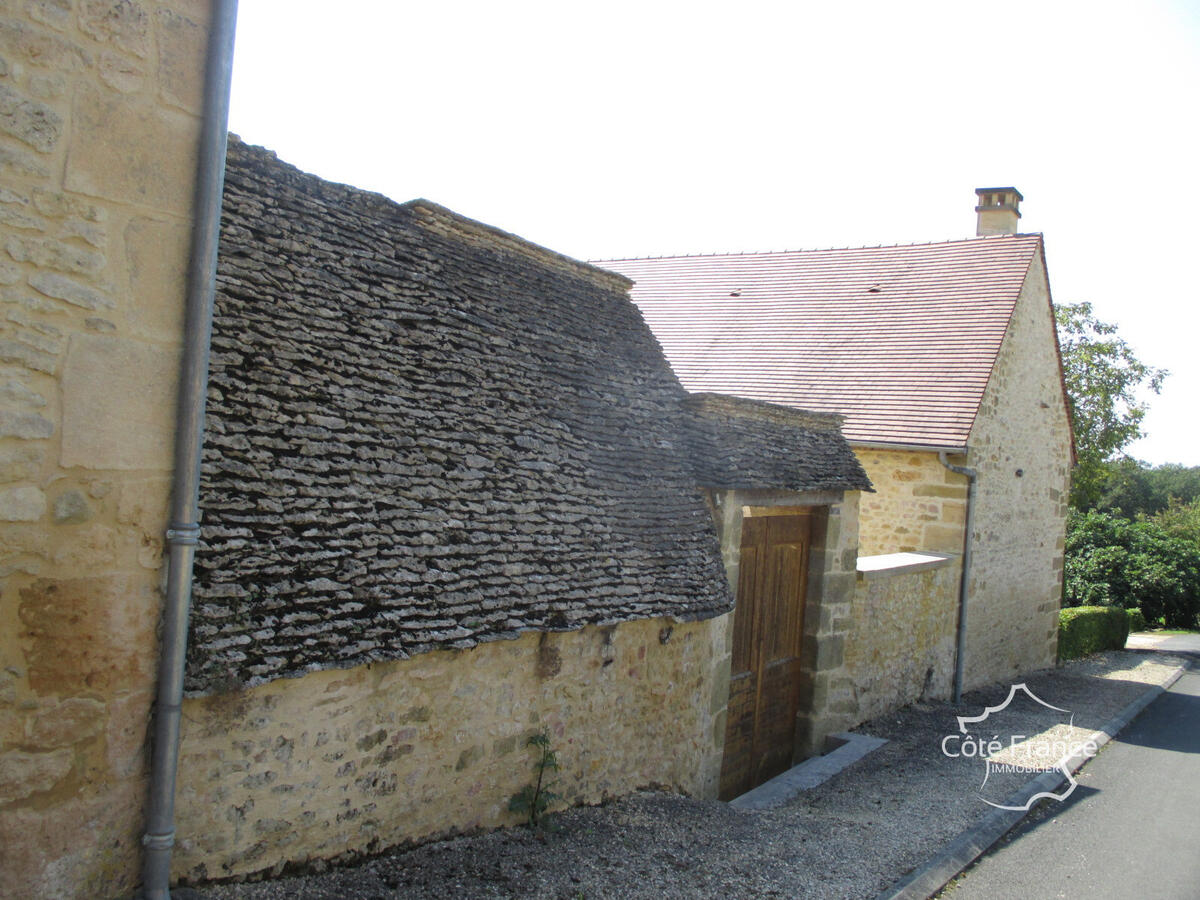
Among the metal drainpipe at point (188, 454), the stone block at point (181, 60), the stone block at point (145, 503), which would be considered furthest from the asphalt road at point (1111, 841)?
the stone block at point (181, 60)

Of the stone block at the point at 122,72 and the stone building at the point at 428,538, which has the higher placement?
the stone block at the point at 122,72

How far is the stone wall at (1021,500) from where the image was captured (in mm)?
13391

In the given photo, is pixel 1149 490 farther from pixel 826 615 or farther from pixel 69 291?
pixel 69 291

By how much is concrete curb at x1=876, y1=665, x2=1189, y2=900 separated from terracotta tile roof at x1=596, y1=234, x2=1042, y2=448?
15.9 ft

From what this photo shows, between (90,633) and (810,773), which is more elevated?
(90,633)

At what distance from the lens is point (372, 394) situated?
5.22 metres

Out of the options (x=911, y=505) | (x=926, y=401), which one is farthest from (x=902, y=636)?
(x=926, y=401)

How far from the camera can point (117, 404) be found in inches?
134

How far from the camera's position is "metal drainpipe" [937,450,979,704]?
1248cm

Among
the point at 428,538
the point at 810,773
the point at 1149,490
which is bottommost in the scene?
the point at 810,773

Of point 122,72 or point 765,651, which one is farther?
point 765,651

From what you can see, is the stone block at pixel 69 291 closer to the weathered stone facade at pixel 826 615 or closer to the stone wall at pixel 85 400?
the stone wall at pixel 85 400

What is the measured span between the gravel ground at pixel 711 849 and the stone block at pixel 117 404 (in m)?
1.99

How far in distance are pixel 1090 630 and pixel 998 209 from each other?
9013mm
